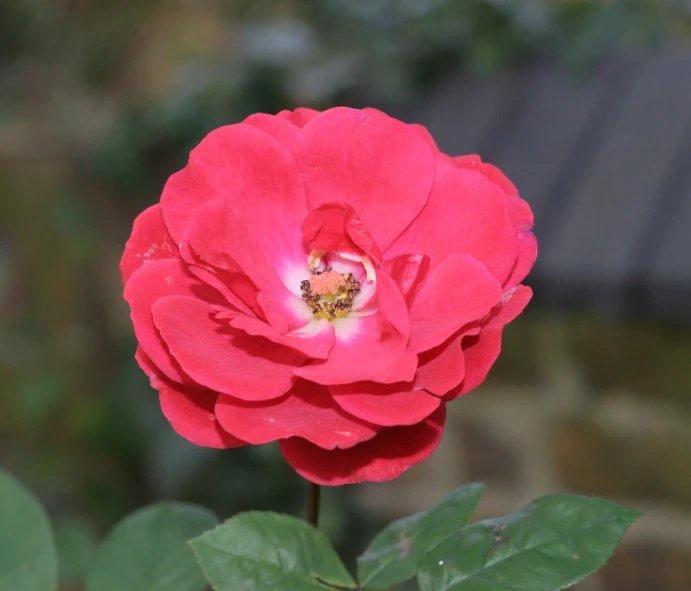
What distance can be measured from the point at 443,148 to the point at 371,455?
1109 mm

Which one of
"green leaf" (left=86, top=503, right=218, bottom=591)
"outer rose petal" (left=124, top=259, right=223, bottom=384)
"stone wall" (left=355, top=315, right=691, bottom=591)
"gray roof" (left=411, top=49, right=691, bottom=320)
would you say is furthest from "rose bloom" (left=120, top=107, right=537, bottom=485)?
"stone wall" (left=355, top=315, right=691, bottom=591)

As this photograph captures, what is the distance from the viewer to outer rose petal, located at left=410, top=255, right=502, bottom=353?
446 millimetres

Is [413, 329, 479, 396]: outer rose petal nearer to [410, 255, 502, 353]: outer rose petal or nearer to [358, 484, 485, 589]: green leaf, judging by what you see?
[410, 255, 502, 353]: outer rose petal

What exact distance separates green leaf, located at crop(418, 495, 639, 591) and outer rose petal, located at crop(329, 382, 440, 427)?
0.33 ft

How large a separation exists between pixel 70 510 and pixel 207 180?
1.76m

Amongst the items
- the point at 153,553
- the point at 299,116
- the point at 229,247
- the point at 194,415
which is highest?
the point at 299,116

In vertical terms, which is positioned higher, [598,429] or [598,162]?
[598,162]

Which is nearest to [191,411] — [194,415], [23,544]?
[194,415]

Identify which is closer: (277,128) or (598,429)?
(277,128)

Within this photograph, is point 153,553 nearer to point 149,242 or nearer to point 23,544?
point 23,544

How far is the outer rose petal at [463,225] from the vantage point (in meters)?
0.48

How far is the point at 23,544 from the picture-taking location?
0.59 m

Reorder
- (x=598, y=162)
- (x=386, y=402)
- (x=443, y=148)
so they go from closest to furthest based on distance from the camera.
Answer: (x=386, y=402)
(x=598, y=162)
(x=443, y=148)

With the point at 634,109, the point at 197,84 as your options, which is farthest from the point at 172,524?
the point at 197,84
